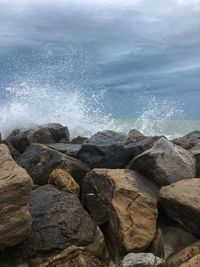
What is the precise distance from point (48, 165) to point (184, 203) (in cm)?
194

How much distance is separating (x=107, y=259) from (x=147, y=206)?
0.68m

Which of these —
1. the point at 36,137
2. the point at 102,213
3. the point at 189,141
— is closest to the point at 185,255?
the point at 102,213

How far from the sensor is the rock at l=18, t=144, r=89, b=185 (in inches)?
250

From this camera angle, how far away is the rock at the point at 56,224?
498 cm

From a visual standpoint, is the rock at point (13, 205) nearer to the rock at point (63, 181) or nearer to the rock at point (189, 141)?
the rock at point (63, 181)

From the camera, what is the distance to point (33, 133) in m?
8.95

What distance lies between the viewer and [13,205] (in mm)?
4578

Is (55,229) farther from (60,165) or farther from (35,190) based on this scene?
(60,165)

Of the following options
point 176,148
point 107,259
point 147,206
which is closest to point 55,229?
point 107,259

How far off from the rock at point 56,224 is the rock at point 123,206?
21 centimetres

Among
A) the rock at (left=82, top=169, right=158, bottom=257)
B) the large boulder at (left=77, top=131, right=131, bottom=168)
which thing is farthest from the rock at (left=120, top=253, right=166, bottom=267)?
the large boulder at (left=77, top=131, right=131, bottom=168)

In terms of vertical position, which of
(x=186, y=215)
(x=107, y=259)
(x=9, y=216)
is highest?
(x=9, y=216)

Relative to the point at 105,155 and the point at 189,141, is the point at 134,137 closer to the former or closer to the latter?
the point at 189,141

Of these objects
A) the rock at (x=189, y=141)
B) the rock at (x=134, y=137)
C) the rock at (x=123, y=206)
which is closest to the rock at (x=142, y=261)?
the rock at (x=123, y=206)
